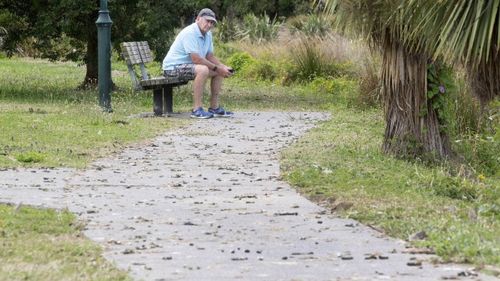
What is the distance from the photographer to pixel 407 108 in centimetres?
1165

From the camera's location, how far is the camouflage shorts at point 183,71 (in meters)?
15.7

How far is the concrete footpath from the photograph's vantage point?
19.7 ft

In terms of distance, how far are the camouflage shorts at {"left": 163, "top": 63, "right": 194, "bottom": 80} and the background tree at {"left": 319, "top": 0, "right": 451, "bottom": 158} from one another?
14.8 feet

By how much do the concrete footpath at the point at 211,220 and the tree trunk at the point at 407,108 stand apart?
1287mm

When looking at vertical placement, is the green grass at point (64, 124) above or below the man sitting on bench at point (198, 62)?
below

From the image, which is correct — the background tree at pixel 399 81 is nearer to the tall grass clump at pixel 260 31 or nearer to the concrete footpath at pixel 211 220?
the concrete footpath at pixel 211 220

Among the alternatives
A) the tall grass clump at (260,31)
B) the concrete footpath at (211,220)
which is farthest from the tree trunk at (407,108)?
the tall grass clump at (260,31)

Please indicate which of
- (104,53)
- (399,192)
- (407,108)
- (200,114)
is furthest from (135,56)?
(399,192)

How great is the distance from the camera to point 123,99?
1898cm

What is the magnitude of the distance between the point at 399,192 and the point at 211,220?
1897 mm

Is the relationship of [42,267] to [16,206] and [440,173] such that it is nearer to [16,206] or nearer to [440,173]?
[16,206]

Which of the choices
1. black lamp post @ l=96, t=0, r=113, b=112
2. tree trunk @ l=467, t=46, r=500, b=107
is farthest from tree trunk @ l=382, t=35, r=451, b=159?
black lamp post @ l=96, t=0, r=113, b=112

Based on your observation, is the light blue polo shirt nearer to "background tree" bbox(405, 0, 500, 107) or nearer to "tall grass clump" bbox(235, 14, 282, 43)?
"background tree" bbox(405, 0, 500, 107)

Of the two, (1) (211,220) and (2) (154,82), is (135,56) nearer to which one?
(2) (154,82)
